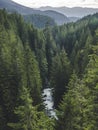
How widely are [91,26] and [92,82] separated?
172902mm

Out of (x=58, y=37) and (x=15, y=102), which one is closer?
(x=15, y=102)

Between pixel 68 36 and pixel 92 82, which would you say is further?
pixel 68 36

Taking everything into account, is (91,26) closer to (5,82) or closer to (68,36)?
(68,36)

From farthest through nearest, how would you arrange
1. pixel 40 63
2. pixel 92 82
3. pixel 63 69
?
pixel 40 63, pixel 63 69, pixel 92 82

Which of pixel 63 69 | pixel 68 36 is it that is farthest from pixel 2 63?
pixel 68 36

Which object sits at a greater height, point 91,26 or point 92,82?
point 92,82

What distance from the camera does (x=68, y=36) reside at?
7534 inches

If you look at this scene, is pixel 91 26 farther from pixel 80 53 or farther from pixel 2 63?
pixel 2 63

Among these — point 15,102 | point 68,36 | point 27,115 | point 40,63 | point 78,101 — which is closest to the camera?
point 27,115

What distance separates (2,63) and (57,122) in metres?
21.3

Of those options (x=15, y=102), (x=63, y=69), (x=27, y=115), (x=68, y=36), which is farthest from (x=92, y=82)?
(x=68, y=36)

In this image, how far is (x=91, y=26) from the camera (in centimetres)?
19500

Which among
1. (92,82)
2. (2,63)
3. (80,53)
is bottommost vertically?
(80,53)

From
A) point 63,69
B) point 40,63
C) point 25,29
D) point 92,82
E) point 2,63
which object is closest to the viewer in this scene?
point 92,82
